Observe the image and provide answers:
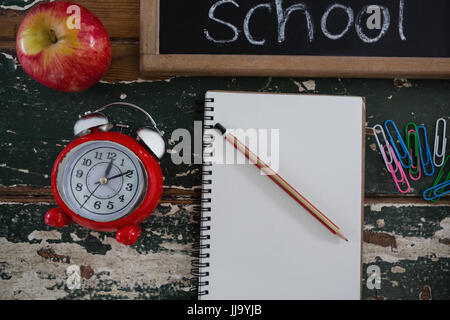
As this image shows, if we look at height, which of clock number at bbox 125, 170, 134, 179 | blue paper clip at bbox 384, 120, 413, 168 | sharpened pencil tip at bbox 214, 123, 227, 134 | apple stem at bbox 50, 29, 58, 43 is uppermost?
apple stem at bbox 50, 29, 58, 43

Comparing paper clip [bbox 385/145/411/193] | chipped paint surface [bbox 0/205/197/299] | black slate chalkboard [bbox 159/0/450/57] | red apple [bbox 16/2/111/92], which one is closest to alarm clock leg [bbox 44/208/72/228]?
chipped paint surface [bbox 0/205/197/299]

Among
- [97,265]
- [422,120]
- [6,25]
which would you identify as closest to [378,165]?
[422,120]

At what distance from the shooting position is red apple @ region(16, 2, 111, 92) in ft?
2.08

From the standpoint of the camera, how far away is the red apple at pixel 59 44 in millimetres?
635

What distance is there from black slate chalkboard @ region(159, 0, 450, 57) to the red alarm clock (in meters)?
0.23

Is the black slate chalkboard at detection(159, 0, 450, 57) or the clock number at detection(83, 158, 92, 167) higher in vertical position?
the black slate chalkboard at detection(159, 0, 450, 57)

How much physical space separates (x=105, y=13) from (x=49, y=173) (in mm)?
346

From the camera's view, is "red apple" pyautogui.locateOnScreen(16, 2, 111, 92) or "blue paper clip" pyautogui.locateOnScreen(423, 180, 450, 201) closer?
"red apple" pyautogui.locateOnScreen(16, 2, 111, 92)

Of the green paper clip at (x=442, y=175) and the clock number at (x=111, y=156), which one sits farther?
the green paper clip at (x=442, y=175)

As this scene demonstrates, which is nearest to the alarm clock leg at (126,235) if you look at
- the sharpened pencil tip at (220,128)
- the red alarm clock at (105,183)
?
the red alarm clock at (105,183)

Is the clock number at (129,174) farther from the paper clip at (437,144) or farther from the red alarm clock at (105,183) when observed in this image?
the paper clip at (437,144)

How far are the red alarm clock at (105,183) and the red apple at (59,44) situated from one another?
0.10 m

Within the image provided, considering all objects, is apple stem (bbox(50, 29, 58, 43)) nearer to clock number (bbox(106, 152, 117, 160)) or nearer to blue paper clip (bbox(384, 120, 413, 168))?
clock number (bbox(106, 152, 117, 160))

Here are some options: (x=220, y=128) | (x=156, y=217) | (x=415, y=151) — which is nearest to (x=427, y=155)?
(x=415, y=151)
